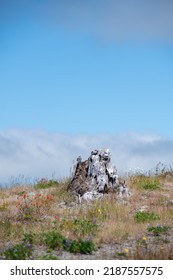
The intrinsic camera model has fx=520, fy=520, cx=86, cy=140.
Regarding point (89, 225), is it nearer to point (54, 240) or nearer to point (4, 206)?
point (54, 240)

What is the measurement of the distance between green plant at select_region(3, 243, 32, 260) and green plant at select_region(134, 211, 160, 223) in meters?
4.77

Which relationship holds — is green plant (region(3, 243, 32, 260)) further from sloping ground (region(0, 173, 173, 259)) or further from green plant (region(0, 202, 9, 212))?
green plant (region(0, 202, 9, 212))

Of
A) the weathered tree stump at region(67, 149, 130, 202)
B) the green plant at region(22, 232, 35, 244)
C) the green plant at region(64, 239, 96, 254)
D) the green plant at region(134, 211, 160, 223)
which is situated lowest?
the green plant at region(64, 239, 96, 254)

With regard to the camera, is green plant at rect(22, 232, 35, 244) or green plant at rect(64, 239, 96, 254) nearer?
green plant at rect(64, 239, 96, 254)

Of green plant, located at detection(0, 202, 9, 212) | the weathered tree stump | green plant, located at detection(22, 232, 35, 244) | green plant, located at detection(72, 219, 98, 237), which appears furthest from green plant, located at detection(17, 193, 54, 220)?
green plant, located at detection(22, 232, 35, 244)

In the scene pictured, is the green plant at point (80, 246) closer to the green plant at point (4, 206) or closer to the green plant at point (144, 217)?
the green plant at point (144, 217)

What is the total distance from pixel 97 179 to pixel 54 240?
7736 mm

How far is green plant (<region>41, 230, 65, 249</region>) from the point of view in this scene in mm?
12024

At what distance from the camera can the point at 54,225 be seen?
14.7 meters

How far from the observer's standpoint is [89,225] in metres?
14.0

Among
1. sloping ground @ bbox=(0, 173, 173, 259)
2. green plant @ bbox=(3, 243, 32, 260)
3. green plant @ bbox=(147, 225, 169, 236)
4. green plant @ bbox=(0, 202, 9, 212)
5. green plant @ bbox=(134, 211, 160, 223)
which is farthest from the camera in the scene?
green plant @ bbox=(0, 202, 9, 212)

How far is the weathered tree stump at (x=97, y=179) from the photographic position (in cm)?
1956

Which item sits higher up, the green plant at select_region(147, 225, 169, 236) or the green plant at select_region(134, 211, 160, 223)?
the green plant at select_region(134, 211, 160, 223)
